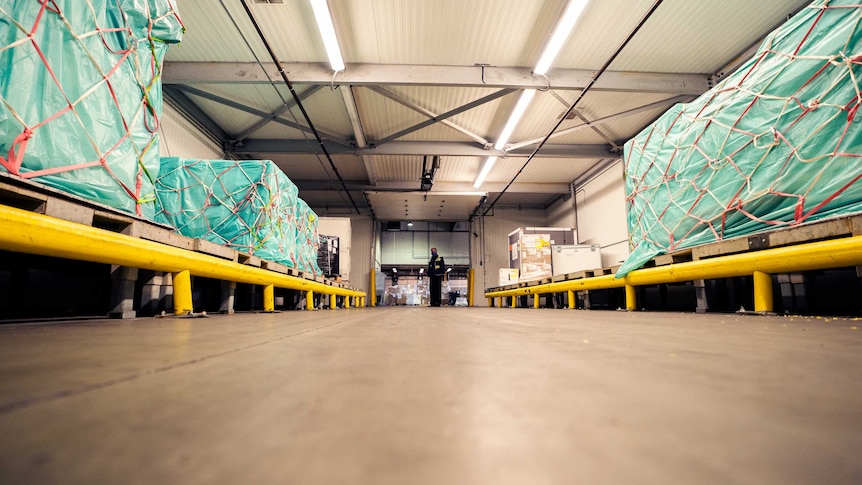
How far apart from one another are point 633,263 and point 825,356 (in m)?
3.55

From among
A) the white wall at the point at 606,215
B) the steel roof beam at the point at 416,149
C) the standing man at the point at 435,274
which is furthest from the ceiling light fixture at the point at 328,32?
the white wall at the point at 606,215

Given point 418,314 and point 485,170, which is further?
point 485,170

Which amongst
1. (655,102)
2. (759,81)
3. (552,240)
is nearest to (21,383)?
(759,81)

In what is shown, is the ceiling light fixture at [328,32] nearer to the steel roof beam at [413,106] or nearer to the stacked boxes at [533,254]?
the steel roof beam at [413,106]

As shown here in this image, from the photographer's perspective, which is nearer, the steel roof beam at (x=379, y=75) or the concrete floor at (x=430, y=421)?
the concrete floor at (x=430, y=421)

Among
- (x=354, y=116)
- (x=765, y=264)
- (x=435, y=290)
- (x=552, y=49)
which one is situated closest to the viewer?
(x=765, y=264)

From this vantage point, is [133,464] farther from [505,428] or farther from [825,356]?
[825,356]

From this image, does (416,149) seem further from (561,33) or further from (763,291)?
(763,291)

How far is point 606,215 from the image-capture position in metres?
9.93

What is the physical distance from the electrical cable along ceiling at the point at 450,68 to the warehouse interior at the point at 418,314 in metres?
0.05

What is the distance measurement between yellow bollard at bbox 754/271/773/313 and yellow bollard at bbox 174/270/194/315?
4.14 m

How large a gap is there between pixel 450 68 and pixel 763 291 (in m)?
5.20

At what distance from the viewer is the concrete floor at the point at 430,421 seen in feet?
0.92

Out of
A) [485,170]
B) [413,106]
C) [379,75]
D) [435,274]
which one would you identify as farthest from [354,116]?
[435,274]
